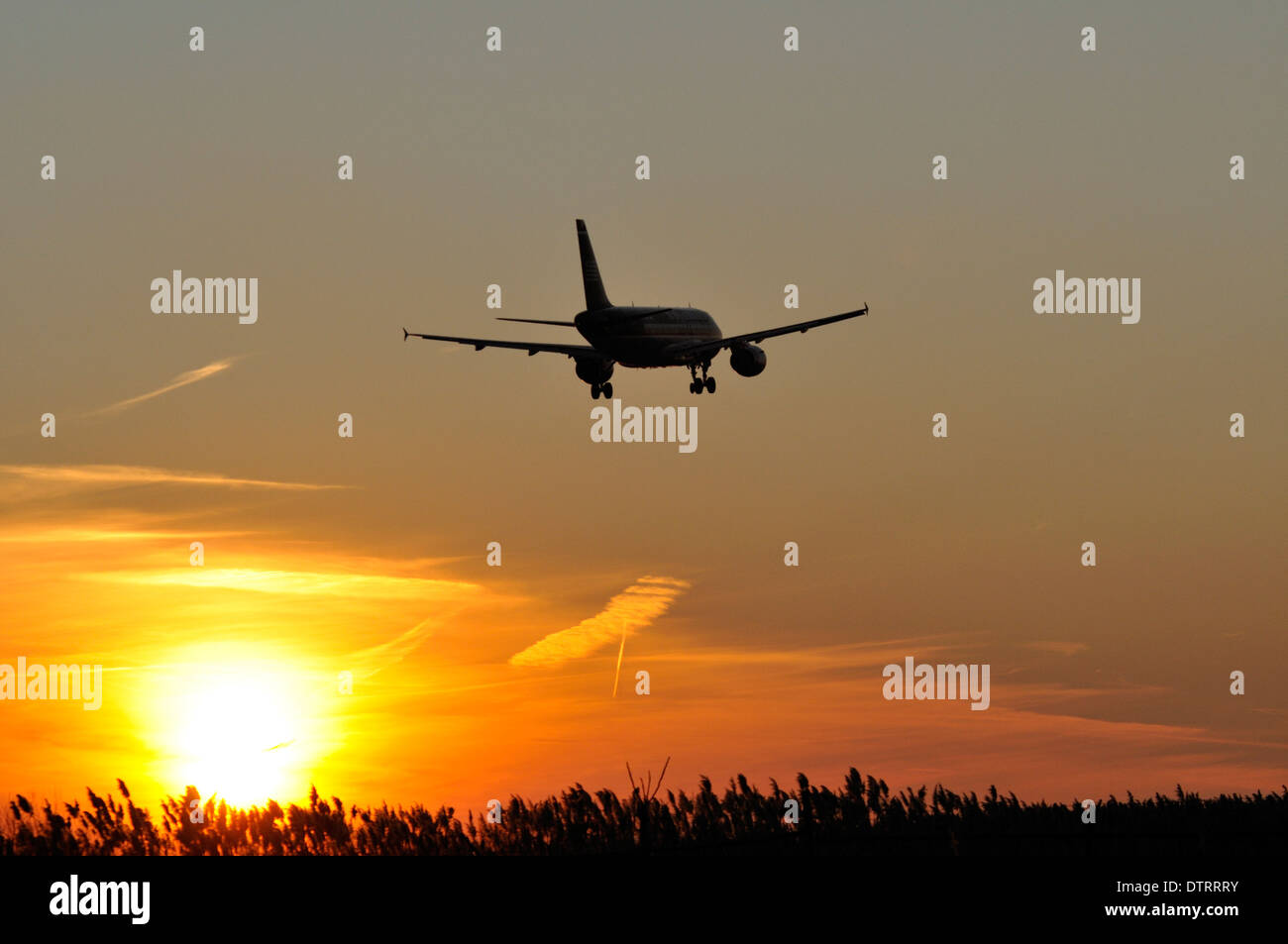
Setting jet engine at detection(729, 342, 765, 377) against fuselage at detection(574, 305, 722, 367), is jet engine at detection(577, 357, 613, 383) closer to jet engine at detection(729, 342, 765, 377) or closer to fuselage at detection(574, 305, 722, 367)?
fuselage at detection(574, 305, 722, 367)

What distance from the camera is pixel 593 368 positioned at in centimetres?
10444

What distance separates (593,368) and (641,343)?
3523 mm

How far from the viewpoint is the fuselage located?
338ft

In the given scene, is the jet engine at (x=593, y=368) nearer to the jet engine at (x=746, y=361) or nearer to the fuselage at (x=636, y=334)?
the fuselage at (x=636, y=334)

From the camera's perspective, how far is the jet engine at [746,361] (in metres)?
108

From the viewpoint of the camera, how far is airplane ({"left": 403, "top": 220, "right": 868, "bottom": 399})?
10319 centimetres

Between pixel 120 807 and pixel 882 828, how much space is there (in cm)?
6948

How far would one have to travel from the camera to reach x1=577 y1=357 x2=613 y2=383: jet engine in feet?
342

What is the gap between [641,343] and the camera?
339 feet

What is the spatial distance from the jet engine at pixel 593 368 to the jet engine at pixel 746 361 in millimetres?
8942

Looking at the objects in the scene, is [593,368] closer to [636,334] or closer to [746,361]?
[636,334]
